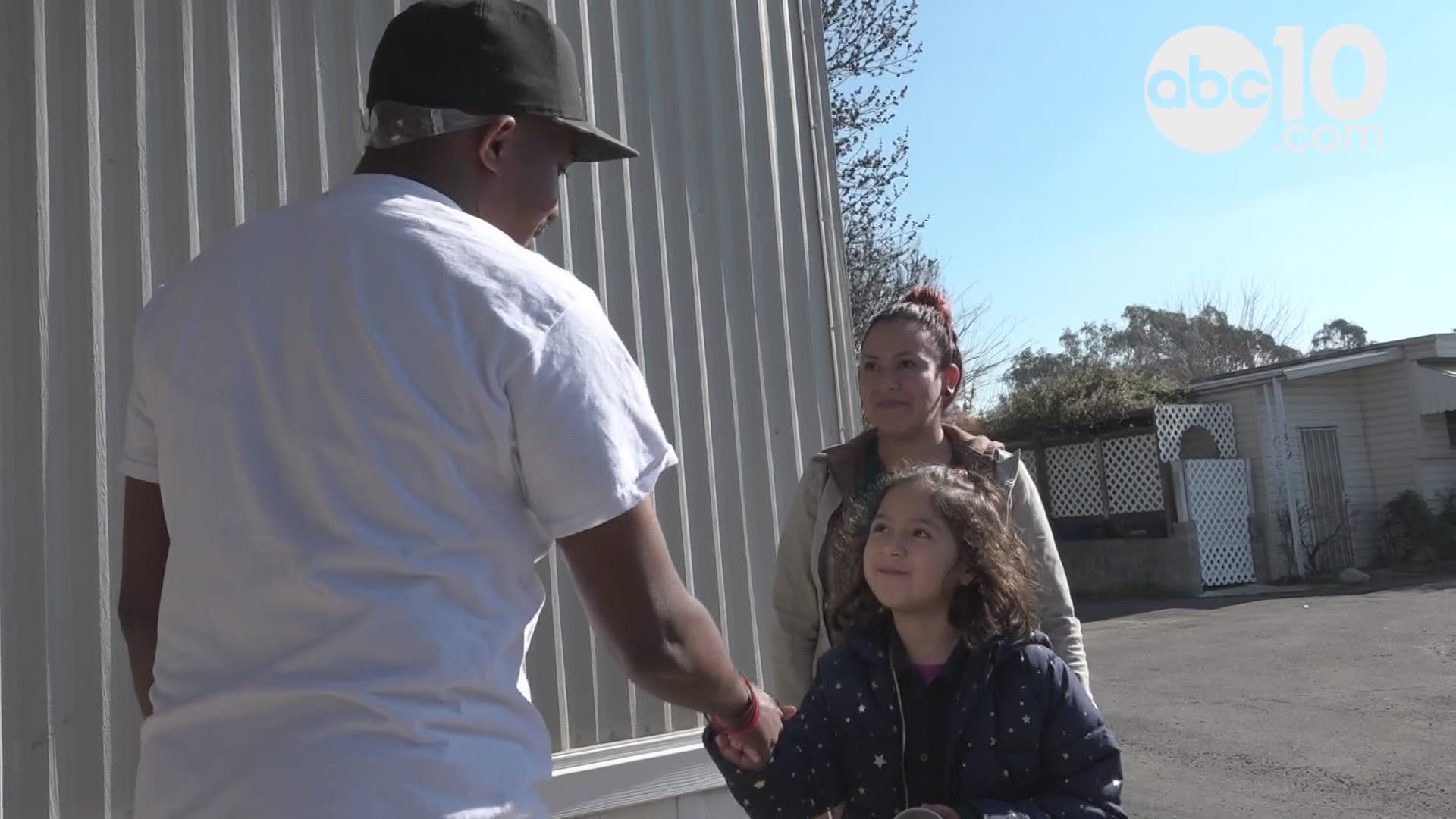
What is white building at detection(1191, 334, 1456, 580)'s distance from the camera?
1898 cm

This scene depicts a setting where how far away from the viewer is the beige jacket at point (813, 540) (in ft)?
9.34

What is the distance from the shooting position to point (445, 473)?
1.23 metres

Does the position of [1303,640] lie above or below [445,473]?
below

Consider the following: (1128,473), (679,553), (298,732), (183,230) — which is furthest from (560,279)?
(1128,473)

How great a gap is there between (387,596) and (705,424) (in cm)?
275

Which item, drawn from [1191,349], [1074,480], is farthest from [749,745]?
[1191,349]

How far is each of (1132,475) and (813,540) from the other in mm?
17575

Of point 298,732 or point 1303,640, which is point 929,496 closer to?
point 298,732

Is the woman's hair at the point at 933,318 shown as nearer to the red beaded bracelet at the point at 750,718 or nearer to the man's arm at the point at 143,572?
the red beaded bracelet at the point at 750,718

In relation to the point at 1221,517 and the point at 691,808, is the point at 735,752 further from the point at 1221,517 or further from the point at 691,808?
the point at 1221,517

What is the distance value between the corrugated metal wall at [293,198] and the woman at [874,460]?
33.0 inches

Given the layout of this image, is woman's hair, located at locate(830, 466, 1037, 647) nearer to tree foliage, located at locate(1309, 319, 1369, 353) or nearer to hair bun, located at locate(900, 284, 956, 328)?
hair bun, located at locate(900, 284, 956, 328)

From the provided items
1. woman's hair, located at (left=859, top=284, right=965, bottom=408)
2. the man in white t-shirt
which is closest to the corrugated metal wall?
woman's hair, located at (left=859, top=284, right=965, bottom=408)

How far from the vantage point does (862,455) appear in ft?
9.86
